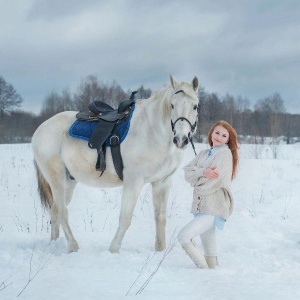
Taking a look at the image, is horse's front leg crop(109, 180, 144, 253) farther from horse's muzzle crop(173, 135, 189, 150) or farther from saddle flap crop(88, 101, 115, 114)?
saddle flap crop(88, 101, 115, 114)

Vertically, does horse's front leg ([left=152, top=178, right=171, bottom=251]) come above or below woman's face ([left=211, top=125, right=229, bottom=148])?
below

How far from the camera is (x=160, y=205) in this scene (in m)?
4.83

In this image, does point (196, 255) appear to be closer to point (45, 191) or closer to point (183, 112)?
point (183, 112)

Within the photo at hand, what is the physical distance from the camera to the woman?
375 cm

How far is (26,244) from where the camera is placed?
5.02 m

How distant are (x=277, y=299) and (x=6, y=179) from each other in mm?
8474

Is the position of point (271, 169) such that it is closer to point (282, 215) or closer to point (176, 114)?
point (282, 215)

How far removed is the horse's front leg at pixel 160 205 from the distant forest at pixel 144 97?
24.6 meters

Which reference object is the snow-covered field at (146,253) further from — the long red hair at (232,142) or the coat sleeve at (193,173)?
the long red hair at (232,142)

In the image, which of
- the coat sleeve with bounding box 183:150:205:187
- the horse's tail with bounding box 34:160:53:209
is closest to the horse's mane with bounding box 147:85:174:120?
the coat sleeve with bounding box 183:150:205:187

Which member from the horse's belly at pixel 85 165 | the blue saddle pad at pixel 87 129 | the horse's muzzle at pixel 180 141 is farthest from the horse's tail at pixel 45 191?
the horse's muzzle at pixel 180 141

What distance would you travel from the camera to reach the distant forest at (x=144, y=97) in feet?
109

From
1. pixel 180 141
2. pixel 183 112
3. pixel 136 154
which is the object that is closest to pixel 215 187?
pixel 180 141

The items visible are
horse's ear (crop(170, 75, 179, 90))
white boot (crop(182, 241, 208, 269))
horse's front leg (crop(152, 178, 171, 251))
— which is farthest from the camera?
horse's front leg (crop(152, 178, 171, 251))
